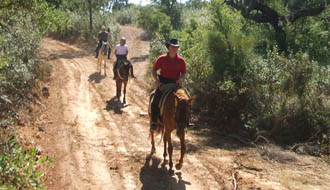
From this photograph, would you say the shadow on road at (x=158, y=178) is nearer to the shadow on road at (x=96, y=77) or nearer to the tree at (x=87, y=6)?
the shadow on road at (x=96, y=77)

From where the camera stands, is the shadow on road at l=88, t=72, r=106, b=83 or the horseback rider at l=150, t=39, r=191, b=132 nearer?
the horseback rider at l=150, t=39, r=191, b=132

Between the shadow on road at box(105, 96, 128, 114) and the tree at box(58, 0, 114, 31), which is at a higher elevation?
the tree at box(58, 0, 114, 31)

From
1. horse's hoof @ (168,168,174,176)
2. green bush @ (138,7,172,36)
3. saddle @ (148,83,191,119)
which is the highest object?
green bush @ (138,7,172,36)

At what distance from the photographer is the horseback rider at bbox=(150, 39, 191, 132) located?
7.00 metres

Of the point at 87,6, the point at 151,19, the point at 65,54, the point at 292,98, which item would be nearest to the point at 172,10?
the point at 151,19

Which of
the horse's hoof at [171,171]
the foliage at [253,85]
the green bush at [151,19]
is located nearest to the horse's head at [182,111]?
the horse's hoof at [171,171]

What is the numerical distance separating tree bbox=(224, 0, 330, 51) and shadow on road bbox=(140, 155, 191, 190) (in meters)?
9.84

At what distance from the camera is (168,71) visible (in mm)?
7105

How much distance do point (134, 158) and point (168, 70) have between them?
2.38m

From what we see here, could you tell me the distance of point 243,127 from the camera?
10.1 meters

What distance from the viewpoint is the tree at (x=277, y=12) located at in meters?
14.6

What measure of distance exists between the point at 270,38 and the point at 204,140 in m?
7.57

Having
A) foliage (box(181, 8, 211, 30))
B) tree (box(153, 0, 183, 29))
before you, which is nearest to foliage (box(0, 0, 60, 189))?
foliage (box(181, 8, 211, 30))

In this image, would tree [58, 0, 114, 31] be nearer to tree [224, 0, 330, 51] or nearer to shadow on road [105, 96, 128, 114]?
tree [224, 0, 330, 51]
